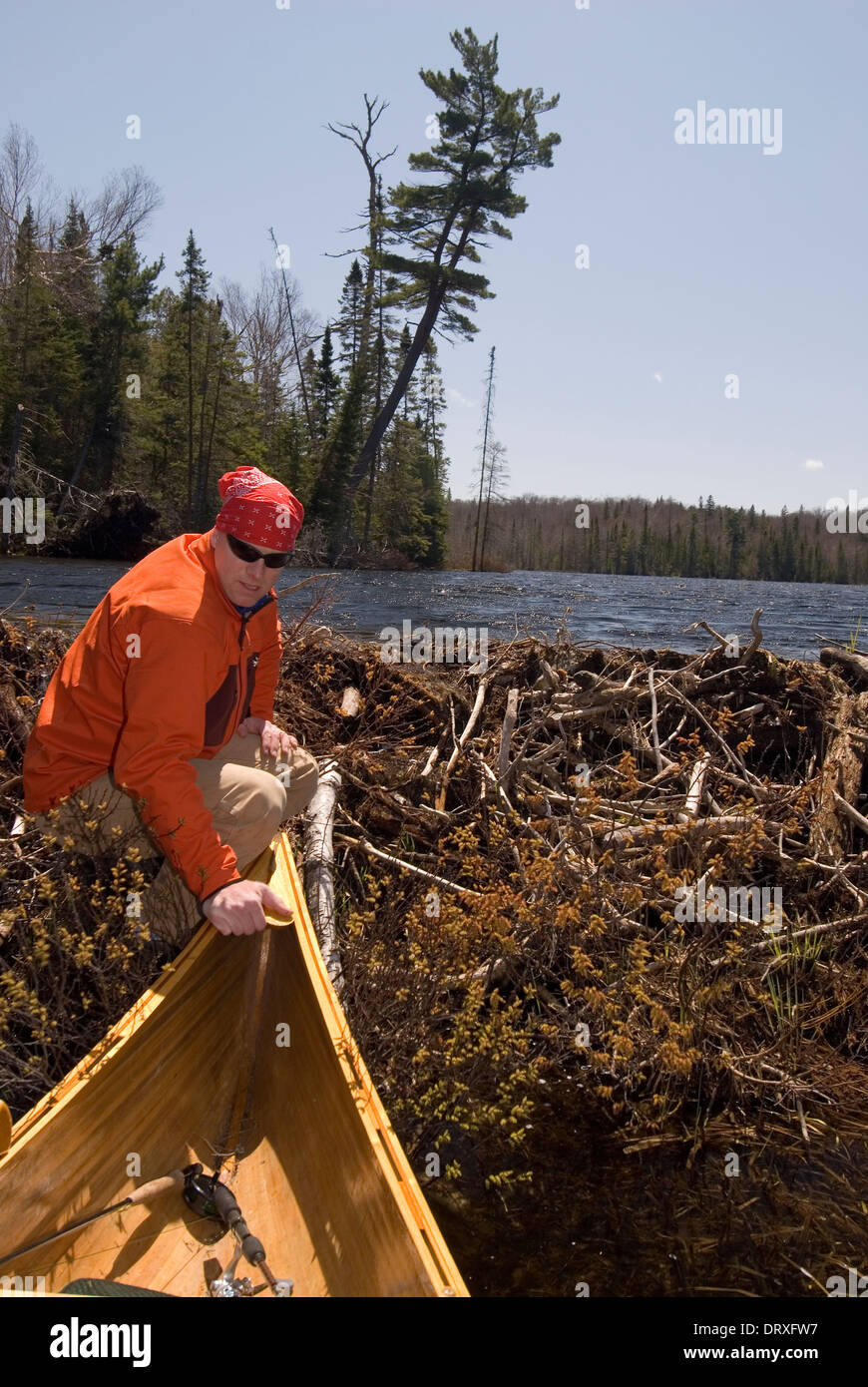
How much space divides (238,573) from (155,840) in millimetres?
1049

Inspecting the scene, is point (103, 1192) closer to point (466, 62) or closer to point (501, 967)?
point (501, 967)

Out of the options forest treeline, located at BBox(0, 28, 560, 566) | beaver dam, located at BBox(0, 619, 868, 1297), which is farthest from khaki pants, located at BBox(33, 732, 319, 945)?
forest treeline, located at BBox(0, 28, 560, 566)

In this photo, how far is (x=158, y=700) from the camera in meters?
3.34

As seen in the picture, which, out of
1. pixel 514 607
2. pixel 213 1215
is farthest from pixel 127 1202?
pixel 514 607

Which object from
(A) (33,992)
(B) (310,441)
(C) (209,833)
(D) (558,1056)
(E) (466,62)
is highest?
(E) (466,62)

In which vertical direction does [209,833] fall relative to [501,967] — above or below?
above

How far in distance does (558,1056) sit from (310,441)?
50.0 m

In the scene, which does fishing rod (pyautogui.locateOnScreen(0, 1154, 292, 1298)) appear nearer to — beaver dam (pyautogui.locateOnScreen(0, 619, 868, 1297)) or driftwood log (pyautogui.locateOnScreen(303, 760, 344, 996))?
beaver dam (pyautogui.locateOnScreen(0, 619, 868, 1297))

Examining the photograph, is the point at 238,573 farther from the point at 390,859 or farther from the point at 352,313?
the point at 352,313

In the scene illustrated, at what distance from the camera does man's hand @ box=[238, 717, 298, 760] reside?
15.4ft

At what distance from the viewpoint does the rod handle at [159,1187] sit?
2.93 metres

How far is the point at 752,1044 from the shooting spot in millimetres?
4762
